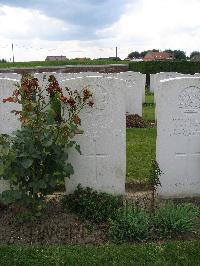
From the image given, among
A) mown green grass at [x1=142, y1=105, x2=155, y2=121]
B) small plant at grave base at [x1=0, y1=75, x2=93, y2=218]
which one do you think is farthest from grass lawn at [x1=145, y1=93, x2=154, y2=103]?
small plant at grave base at [x1=0, y1=75, x2=93, y2=218]

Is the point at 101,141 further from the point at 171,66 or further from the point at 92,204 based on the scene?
the point at 171,66

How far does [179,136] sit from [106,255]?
2202mm

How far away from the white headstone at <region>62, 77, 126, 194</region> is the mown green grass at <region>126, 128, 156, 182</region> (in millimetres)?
910

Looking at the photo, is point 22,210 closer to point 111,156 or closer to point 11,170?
point 11,170

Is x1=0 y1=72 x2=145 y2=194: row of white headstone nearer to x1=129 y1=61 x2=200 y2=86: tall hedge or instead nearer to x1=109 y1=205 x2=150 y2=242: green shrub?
x1=109 y1=205 x2=150 y2=242: green shrub

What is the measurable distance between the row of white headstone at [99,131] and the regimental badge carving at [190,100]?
2.58ft

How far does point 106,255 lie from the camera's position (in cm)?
426

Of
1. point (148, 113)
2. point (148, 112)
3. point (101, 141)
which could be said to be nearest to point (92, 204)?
point (101, 141)

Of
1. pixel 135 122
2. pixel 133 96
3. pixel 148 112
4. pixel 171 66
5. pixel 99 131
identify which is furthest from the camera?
pixel 171 66

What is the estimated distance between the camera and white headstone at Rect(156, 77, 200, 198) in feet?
18.7

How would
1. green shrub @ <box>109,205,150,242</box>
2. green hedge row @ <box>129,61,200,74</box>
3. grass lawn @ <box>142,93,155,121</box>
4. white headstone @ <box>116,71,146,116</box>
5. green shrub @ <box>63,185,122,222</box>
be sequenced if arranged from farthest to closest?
green hedge row @ <box>129,61,200,74</box>
grass lawn @ <box>142,93,155,121</box>
white headstone @ <box>116,71,146,116</box>
green shrub @ <box>63,185,122,222</box>
green shrub @ <box>109,205,150,242</box>

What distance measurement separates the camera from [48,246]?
4516mm

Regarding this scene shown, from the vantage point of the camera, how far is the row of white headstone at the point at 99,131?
547 centimetres

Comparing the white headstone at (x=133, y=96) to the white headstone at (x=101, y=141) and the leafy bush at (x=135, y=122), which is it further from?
the white headstone at (x=101, y=141)
